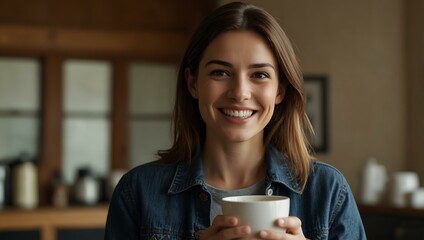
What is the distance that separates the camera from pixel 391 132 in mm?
5195

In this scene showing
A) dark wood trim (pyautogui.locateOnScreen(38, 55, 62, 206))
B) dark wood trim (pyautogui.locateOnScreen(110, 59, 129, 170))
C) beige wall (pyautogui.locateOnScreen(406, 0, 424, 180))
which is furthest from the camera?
dark wood trim (pyautogui.locateOnScreen(110, 59, 129, 170))

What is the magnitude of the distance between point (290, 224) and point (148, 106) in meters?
4.69

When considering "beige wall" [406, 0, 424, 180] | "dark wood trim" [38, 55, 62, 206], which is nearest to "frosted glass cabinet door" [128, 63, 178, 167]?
"dark wood trim" [38, 55, 62, 206]

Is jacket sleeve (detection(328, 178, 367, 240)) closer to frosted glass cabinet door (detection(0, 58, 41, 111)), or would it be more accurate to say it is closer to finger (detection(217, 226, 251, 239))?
finger (detection(217, 226, 251, 239))

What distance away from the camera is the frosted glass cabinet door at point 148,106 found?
5698 mm

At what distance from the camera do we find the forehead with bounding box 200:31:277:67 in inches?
49.8

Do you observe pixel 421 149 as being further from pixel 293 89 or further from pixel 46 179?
pixel 293 89

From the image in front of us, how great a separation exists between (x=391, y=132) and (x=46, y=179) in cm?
262

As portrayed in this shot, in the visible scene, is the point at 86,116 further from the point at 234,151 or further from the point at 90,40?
the point at 234,151

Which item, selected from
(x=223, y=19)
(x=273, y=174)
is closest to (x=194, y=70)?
(x=223, y=19)

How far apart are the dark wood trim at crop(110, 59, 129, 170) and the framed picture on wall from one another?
1502 millimetres

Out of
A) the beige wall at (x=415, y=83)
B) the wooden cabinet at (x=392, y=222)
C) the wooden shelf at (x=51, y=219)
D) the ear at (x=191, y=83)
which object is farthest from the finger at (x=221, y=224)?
the beige wall at (x=415, y=83)

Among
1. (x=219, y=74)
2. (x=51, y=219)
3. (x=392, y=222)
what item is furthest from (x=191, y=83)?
(x=51, y=219)

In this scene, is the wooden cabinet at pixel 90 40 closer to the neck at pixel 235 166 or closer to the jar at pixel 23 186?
the jar at pixel 23 186
